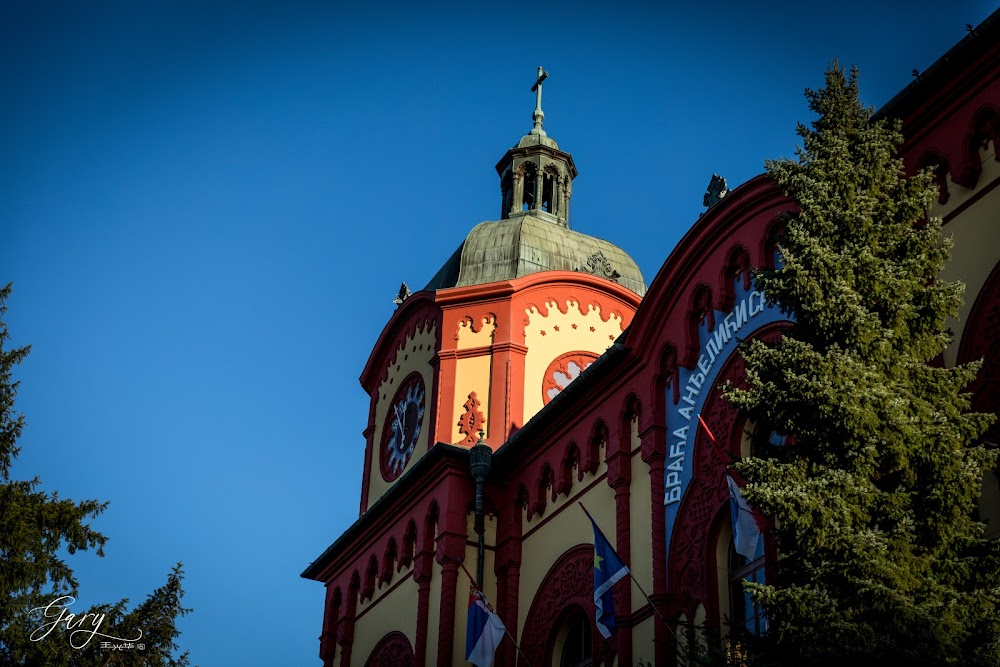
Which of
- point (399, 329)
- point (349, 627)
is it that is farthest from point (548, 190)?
point (349, 627)

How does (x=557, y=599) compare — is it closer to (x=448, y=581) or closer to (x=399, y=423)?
(x=448, y=581)

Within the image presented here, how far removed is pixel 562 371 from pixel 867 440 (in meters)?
17.1

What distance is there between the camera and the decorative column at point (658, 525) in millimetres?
20484

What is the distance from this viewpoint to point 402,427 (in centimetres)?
3256

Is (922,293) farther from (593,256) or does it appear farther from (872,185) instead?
(593,256)

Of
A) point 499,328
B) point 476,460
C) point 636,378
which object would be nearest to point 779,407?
point 636,378

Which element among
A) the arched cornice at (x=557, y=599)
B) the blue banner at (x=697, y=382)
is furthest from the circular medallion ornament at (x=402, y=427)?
the blue banner at (x=697, y=382)

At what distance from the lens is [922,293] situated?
15375mm

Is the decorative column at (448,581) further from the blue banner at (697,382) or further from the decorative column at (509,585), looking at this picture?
the blue banner at (697,382)

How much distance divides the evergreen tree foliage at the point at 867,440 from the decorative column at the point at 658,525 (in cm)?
551

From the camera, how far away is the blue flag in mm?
20141

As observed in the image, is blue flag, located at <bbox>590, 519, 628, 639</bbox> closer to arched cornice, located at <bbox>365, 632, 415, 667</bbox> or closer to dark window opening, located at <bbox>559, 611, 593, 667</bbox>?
dark window opening, located at <bbox>559, 611, 593, 667</bbox>

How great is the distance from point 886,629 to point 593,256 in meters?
21.0

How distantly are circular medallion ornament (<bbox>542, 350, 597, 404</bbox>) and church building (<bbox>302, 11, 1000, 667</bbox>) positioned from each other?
5 cm
